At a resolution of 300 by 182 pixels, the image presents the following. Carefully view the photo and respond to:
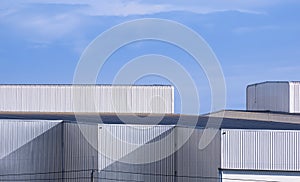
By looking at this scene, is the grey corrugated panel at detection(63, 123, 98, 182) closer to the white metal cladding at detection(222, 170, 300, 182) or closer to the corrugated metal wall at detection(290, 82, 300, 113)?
the white metal cladding at detection(222, 170, 300, 182)

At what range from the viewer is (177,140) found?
29.6 meters

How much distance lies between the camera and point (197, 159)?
27875 mm

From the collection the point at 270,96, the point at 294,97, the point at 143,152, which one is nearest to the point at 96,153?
the point at 143,152

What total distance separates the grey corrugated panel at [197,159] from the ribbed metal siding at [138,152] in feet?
2.16

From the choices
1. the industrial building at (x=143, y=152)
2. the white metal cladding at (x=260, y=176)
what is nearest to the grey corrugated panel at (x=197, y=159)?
the industrial building at (x=143, y=152)

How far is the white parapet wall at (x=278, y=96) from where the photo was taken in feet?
158

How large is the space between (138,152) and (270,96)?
22539mm

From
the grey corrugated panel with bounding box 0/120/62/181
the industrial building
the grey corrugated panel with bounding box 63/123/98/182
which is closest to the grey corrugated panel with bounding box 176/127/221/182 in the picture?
the industrial building

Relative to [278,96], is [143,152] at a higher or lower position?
lower

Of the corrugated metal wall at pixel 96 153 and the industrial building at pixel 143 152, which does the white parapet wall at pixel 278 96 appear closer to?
the industrial building at pixel 143 152

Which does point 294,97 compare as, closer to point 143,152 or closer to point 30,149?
point 143,152

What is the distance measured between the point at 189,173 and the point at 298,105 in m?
22.4

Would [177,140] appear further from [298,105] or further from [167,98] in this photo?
[298,105]

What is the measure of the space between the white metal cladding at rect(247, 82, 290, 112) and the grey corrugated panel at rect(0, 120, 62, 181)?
22.6 m
